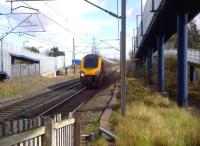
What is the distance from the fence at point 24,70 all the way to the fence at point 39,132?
190 feet

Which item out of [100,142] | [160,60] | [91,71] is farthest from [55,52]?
[100,142]

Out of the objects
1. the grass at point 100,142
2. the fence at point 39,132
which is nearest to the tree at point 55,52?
the grass at point 100,142

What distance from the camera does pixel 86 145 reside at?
1249 cm

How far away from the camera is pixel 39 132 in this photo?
25.7 ft

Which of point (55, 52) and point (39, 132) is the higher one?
point (55, 52)

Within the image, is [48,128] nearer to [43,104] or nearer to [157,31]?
[43,104]

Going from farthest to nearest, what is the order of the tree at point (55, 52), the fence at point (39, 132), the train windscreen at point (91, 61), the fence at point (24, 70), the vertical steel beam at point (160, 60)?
the tree at point (55, 52) < the fence at point (24, 70) < the train windscreen at point (91, 61) < the vertical steel beam at point (160, 60) < the fence at point (39, 132)

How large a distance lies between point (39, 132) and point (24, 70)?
65853 millimetres

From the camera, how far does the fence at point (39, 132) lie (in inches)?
265

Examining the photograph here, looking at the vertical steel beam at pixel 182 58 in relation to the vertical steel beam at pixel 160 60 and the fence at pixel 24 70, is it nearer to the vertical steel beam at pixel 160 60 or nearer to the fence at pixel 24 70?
the vertical steel beam at pixel 160 60

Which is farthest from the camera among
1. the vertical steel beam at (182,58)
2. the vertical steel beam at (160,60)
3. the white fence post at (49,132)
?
the vertical steel beam at (160,60)

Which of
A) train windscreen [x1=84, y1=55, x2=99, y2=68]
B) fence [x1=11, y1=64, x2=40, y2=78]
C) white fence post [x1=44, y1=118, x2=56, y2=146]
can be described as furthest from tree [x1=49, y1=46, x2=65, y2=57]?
white fence post [x1=44, y1=118, x2=56, y2=146]

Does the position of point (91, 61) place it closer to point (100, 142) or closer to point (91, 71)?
point (91, 71)

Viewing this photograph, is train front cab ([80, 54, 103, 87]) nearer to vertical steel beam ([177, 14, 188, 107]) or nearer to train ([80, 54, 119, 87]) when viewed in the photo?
train ([80, 54, 119, 87])
